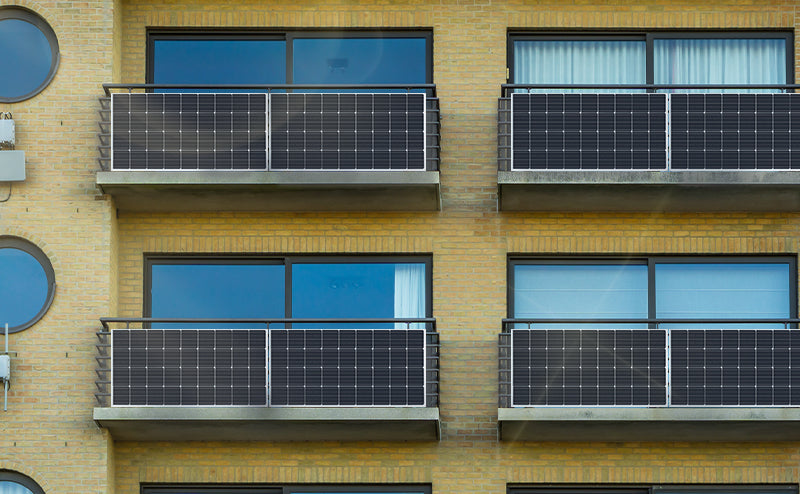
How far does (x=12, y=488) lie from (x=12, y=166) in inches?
166

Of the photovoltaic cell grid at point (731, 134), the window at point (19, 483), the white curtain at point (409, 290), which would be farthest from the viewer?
the white curtain at point (409, 290)

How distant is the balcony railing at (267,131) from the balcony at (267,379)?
2.14m

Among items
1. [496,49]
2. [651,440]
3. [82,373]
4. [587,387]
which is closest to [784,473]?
[651,440]

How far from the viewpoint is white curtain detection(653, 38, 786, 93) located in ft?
56.5

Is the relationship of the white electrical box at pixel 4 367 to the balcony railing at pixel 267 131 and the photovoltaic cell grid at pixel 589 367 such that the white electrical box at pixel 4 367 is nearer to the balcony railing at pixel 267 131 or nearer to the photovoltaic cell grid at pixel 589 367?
the balcony railing at pixel 267 131

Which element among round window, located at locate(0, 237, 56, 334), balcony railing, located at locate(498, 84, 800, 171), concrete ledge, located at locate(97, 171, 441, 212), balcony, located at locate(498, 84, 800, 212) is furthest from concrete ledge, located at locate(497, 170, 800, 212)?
round window, located at locate(0, 237, 56, 334)

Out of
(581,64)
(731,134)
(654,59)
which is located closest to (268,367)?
(581,64)

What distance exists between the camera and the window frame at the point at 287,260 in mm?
16578

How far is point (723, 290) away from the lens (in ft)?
54.9

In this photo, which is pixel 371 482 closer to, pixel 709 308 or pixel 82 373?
pixel 82 373

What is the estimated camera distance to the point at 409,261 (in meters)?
16.6

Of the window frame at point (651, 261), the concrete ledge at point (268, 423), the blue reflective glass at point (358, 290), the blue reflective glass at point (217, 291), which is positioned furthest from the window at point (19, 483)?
the window frame at point (651, 261)

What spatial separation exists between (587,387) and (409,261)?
3066mm

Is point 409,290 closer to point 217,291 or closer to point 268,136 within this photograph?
point 217,291
